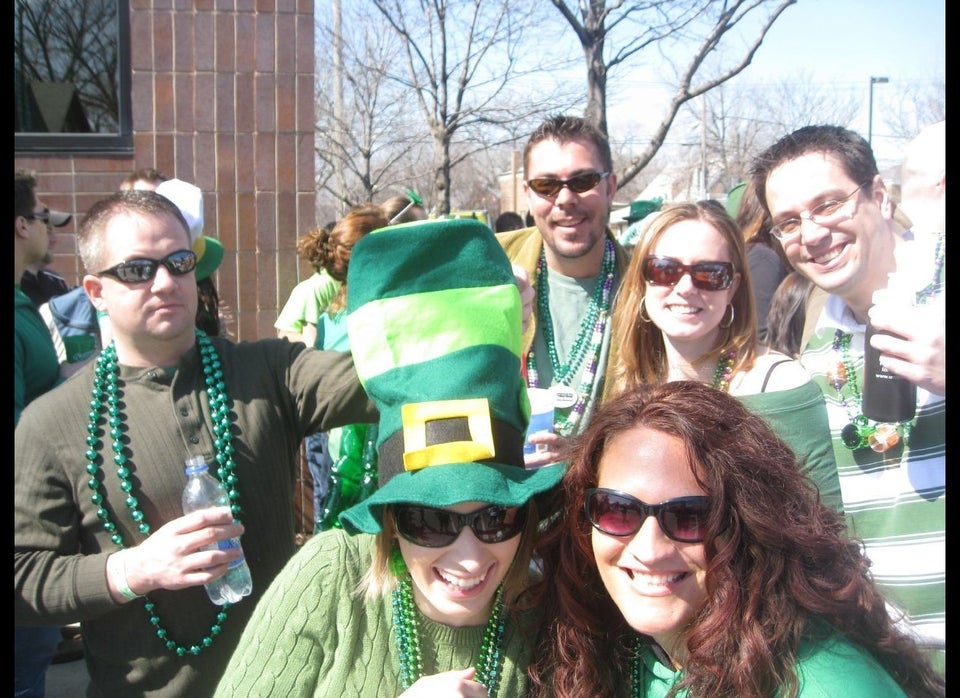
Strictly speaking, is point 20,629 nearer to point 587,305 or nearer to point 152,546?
point 152,546

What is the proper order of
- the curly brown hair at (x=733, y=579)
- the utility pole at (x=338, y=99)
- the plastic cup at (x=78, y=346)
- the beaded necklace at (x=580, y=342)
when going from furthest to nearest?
the utility pole at (x=338, y=99), the plastic cup at (x=78, y=346), the beaded necklace at (x=580, y=342), the curly brown hair at (x=733, y=579)

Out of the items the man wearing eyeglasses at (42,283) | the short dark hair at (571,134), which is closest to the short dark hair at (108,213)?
the short dark hair at (571,134)

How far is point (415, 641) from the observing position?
1955 mm

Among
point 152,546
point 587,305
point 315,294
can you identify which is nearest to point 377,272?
point 152,546

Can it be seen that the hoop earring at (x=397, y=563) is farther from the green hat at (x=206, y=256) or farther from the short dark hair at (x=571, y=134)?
the green hat at (x=206, y=256)

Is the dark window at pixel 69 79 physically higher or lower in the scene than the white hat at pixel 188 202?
higher

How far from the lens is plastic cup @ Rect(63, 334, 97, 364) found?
3799 millimetres

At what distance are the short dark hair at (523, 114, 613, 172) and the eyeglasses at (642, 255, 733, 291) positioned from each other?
71 cm

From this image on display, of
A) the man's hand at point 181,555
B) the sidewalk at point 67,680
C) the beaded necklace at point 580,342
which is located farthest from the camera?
the sidewalk at point 67,680

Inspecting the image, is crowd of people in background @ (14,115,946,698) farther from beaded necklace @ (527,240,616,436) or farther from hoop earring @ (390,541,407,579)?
beaded necklace @ (527,240,616,436)

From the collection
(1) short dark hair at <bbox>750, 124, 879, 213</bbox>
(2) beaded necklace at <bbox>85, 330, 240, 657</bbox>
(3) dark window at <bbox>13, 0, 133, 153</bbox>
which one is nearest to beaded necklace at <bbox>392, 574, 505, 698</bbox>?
(2) beaded necklace at <bbox>85, 330, 240, 657</bbox>

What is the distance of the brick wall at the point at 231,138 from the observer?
5.45 metres

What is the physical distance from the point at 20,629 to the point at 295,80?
3569 mm

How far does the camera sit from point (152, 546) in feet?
6.79
